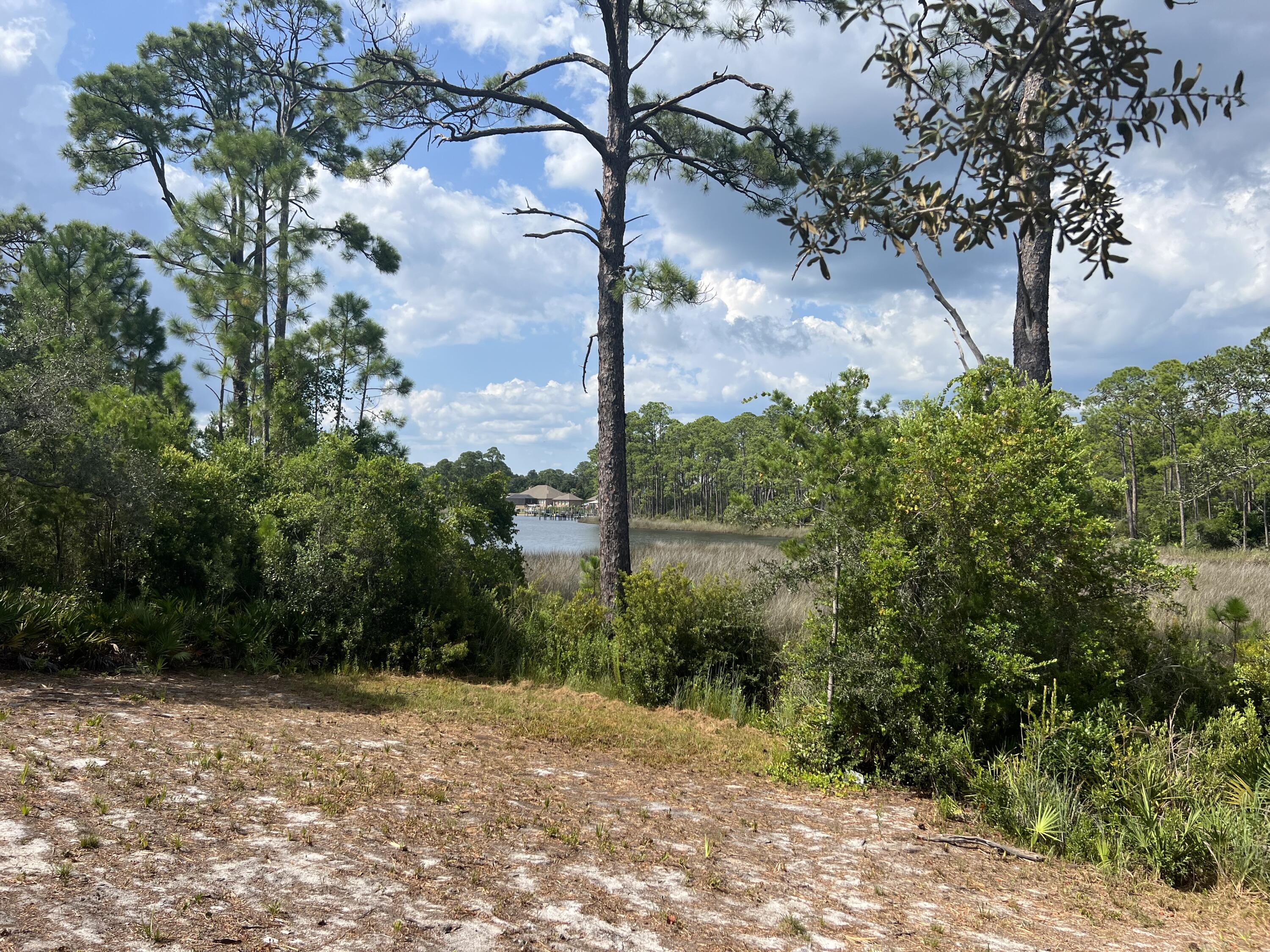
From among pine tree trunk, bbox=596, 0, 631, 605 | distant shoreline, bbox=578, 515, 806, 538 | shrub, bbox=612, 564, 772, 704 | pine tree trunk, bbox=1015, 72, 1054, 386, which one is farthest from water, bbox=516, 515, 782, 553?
pine tree trunk, bbox=1015, 72, 1054, 386

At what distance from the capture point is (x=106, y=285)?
19.2 metres

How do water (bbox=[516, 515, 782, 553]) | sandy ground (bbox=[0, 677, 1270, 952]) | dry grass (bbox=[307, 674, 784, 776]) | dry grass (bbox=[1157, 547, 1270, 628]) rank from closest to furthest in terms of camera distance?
sandy ground (bbox=[0, 677, 1270, 952]) → dry grass (bbox=[307, 674, 784, 776]) → dry grass (bbox=[1157, 547, 1270, 628]) → water (bbox=[516, 515, 782, 553])

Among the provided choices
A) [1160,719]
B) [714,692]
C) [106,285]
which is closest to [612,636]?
[714,692]

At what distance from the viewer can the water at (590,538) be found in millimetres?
26234

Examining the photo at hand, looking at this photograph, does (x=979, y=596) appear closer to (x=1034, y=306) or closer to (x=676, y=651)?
(x=676, y=651)

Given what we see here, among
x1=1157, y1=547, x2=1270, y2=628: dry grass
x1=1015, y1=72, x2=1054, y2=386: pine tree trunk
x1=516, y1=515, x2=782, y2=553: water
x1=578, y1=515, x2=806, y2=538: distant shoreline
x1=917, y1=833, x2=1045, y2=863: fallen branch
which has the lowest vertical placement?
x1=917, y1=833, x2=1045, y2=863: fallen branch

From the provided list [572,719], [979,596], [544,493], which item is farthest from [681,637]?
[544,493]

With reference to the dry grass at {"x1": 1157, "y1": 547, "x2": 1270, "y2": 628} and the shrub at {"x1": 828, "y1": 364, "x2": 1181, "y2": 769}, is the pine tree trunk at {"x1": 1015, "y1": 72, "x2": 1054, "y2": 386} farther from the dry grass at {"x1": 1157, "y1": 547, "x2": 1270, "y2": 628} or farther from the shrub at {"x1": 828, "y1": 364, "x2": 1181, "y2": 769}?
the shrub at {"x1": 828, "y1": 364, "x2": 1181, "y2": 769}

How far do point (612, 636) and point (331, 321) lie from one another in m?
9.94

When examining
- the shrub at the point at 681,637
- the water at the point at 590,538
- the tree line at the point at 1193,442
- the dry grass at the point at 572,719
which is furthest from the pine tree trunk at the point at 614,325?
the tree line at the point at 1193,442

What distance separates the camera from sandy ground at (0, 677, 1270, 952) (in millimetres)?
3031

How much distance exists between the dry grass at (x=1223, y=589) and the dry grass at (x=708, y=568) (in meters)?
4.21

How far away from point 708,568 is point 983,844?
33.7 ft

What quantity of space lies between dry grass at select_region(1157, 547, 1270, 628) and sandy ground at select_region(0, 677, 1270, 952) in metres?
3.87
